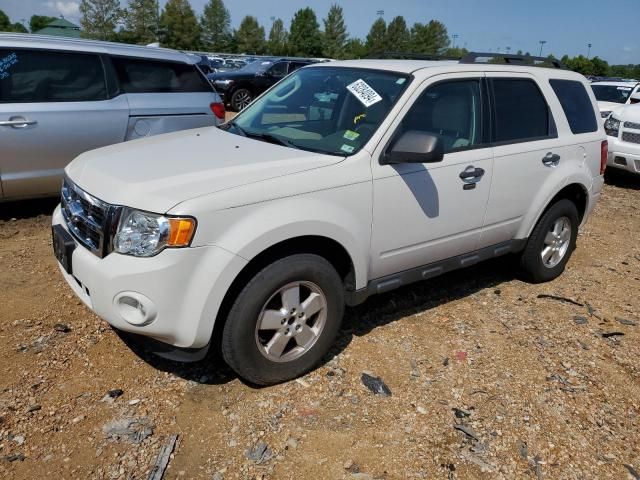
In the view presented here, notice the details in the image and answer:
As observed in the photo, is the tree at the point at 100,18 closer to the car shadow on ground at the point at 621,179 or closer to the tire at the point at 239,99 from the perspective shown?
the tire at the point at 239,99

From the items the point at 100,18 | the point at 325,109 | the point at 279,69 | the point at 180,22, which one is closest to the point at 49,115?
the point at 325,109

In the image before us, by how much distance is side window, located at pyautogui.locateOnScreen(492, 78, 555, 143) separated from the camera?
12.9 feet

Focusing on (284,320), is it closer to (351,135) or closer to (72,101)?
(351,135)

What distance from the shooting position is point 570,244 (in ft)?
16.1

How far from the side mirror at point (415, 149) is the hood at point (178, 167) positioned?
33 centimetres

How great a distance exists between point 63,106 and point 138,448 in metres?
3.82

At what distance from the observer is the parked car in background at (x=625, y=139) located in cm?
885

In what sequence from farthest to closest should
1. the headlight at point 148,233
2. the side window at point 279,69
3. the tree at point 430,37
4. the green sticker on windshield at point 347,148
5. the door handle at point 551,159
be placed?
the tree at point 430,37 → the side window at point 279,69 → the door handle at point 551,159 → the green sticker on windshield at point 347,148 → the headlight at point 148,233

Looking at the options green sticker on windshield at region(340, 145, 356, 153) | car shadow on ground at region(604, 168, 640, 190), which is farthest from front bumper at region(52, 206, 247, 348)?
car shadow on ground at region(604, 168, 640, 190)

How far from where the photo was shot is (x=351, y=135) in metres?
3.30

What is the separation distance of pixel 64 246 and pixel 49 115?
2.77 m

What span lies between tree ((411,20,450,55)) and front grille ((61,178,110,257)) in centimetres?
8384

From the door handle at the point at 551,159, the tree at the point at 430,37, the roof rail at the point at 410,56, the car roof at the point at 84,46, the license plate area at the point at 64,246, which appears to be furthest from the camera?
the tree at the point at 430,37

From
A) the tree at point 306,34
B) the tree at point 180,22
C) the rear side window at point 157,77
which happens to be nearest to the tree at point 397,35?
the tree at point 306,34
